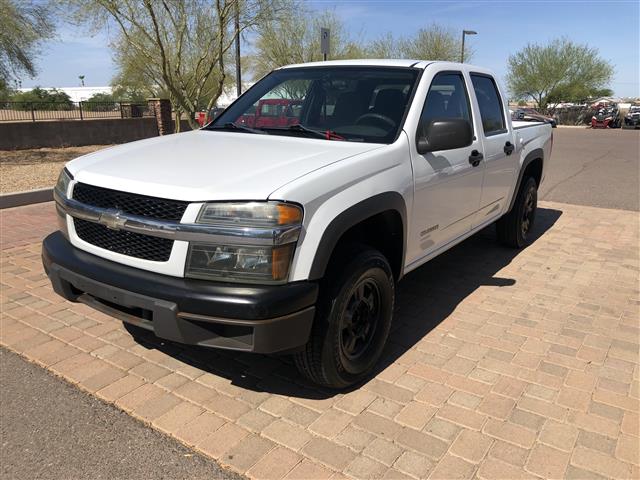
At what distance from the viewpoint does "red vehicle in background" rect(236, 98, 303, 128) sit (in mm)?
3943

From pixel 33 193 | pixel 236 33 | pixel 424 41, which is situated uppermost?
pixel 424 41

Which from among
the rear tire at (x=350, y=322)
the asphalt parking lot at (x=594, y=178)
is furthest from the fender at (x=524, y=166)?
the asphalt parking lot at (x=594, y=178)

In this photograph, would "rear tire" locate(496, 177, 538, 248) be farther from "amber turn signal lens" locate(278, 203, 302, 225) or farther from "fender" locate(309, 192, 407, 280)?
"amber turn signal lens" locate(278, 203, 302, 225)

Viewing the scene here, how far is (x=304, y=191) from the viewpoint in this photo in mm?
2578

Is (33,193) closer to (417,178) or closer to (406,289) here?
(406,289)

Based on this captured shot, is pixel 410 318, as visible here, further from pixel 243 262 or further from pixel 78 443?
pixel 78 443

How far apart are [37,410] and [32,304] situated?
64.8 inches

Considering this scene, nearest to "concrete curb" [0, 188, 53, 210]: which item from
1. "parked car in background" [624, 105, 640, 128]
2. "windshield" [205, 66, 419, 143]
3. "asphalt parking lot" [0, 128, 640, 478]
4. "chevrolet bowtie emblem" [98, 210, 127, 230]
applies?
"asphalt parking lot" [0, 128, 640, 478]

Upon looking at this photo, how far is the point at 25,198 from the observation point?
797 cm

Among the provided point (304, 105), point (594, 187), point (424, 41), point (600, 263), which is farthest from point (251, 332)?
point (424, 41)

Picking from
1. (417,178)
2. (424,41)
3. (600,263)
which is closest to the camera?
(417,178)

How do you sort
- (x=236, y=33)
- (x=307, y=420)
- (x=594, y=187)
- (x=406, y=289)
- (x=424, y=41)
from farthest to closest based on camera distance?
(x=424, y=41)
(x=236, y=33)
(x=594, y=187)
(x=406, y=289)
(x=307, y=420)

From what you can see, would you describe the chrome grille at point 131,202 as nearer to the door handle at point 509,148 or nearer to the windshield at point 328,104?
the windshield at point 328,104

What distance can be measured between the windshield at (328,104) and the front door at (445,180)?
23 centimetres
